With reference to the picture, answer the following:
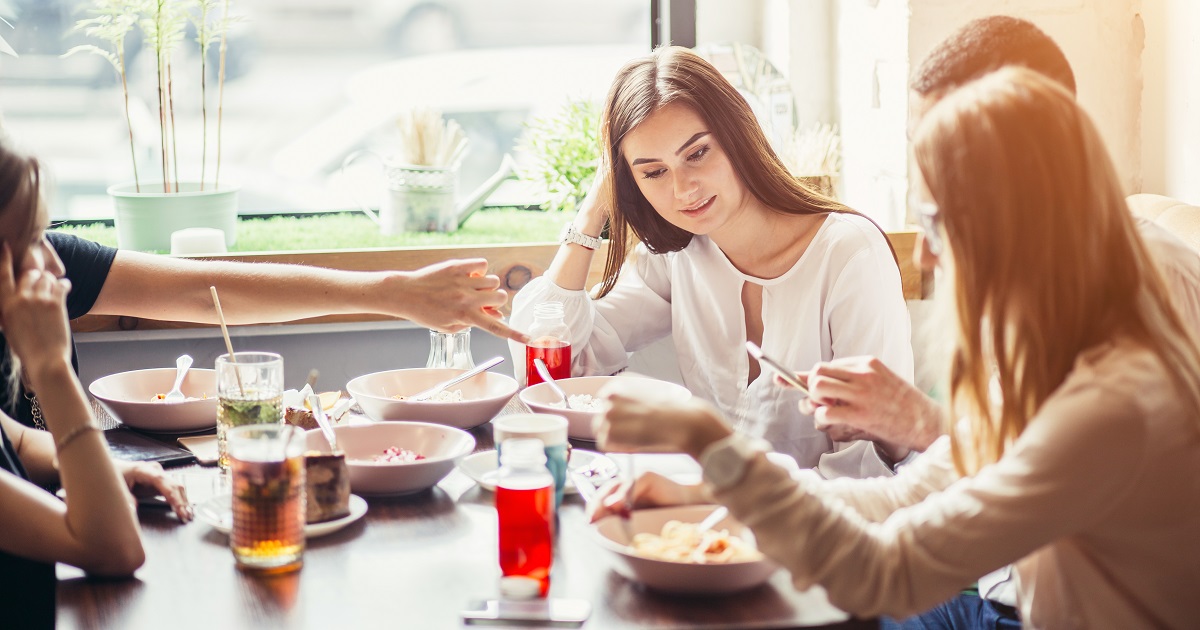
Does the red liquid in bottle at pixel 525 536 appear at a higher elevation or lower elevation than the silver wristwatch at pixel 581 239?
lower

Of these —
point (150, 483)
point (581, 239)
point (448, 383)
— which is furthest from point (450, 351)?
point (150, 483)

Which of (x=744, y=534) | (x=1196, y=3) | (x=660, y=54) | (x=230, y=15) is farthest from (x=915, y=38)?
(x=230, y=15)

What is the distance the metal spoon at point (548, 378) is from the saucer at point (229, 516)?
0.46 metres

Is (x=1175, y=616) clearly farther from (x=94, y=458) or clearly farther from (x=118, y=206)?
(x=118, y=206)

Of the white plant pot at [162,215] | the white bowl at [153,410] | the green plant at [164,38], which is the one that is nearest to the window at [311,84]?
the green plant at [164,38]

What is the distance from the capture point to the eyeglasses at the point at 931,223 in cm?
111

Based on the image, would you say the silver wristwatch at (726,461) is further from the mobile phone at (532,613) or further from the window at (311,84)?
the window at (311,84)

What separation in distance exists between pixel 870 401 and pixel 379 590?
71 centimetres

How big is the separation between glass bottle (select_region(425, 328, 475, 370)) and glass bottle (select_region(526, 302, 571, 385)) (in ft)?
0.42

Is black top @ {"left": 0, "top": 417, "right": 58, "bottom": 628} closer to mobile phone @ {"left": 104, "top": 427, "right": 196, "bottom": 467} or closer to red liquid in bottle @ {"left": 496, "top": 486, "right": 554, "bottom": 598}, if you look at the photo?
mobile phone @ {"left": 104, "top": 427, "right": 196, "bottom": 467}

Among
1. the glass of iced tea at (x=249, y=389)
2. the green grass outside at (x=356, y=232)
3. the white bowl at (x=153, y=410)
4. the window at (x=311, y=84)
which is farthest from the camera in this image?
the window at (x=311, y=84)

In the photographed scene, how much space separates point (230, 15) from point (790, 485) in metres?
2.65

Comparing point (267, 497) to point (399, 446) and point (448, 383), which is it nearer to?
point (399, 446)

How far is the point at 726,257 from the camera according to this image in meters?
2.18
